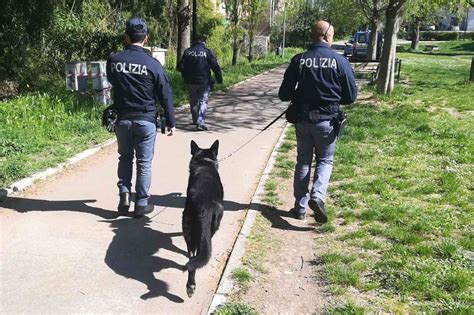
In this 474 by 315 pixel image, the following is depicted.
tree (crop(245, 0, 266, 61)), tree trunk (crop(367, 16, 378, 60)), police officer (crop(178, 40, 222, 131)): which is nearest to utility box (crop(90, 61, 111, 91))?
police officer (crop(178, 40, 222, 131))

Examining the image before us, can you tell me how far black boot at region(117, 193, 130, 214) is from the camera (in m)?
5.42

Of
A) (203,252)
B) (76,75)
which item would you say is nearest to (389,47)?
(76,75)

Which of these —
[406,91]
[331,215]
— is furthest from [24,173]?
[406,91]

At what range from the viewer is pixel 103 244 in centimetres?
477

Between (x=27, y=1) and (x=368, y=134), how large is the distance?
1209 centimetres

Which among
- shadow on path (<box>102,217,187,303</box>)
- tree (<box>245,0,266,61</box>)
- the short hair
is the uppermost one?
tree (<box>245,0,266,61</box>)

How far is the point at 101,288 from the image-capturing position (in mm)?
3941

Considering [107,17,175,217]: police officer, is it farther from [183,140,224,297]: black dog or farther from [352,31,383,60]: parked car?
[352,31,383,60]: parked car

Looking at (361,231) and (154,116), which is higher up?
(154,116)

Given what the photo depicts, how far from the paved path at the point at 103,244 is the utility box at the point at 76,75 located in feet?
14.9

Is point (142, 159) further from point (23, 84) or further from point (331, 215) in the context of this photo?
point (23, 84)

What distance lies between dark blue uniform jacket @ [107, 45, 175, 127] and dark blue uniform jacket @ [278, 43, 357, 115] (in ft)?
4.69

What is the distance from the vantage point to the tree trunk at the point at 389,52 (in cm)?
1385

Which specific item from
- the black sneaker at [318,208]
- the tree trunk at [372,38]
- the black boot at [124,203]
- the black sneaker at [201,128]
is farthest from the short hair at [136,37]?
the tree trunk at [372,38]
